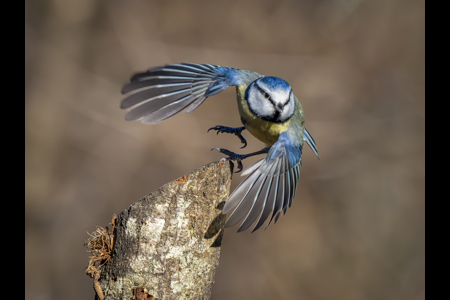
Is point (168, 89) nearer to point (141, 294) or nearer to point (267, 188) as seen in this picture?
point (267, 188)

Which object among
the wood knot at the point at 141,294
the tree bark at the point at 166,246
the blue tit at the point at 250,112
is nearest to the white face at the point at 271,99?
the blue tit at the point at 250,112

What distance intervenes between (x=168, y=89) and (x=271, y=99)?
46 cm

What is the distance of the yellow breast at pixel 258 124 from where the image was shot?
1857 millimetres

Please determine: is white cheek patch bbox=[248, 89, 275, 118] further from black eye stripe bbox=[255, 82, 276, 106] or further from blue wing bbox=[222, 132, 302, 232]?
blue wing bbox=[222, 132, 302, 232]

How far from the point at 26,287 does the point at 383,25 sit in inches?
167

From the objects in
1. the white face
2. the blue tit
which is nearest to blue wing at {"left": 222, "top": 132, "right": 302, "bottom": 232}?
the blue tit

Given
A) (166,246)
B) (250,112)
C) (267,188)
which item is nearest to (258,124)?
(250,112)

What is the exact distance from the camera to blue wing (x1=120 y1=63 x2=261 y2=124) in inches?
60.1

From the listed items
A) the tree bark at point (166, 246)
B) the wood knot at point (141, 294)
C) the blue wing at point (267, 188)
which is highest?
the blue wing at point (267, 188)

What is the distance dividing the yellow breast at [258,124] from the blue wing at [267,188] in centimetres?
6

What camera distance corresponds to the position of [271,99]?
1.77 m

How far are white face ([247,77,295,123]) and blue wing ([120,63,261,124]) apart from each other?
0.47 ft

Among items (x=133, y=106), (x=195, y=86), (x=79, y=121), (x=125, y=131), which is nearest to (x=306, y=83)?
(x=125, y=131)

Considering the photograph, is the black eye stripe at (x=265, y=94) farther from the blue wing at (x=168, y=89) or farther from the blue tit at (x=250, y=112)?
the blue wing at (x=168, y=89)
